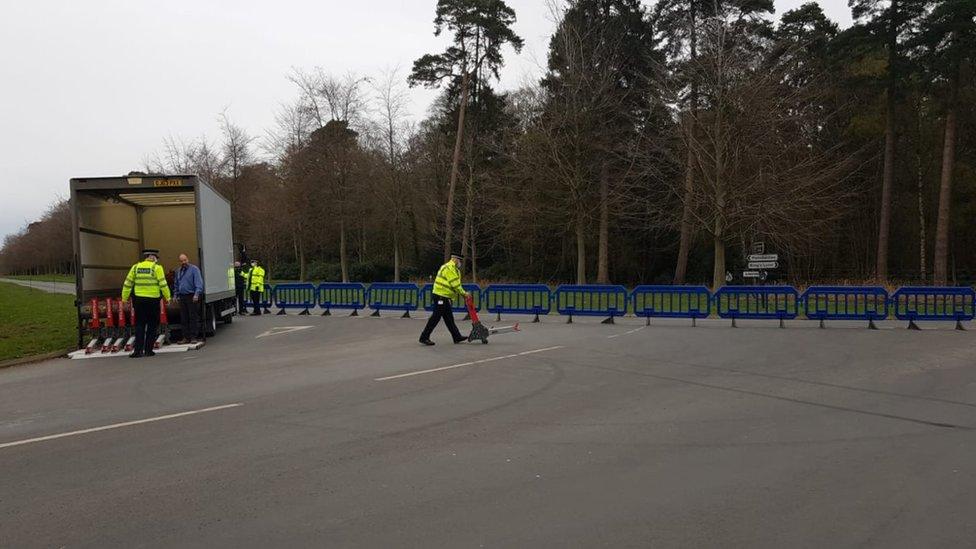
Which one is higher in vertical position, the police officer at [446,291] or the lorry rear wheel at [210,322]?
the police officer at [446,291]

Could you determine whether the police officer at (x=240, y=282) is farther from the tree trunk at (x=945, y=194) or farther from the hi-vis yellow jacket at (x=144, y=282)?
the tree trunk at (x=945, y=194)

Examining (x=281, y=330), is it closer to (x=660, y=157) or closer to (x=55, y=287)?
(x=660, y=157)

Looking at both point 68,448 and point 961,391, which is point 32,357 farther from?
point 961,391

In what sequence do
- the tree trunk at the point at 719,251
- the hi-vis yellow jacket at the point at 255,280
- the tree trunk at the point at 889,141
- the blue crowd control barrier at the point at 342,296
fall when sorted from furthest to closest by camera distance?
the tree trunk at the point at 889,141
the tree trunk at the point at 719,251
the hi-vis yellow jacket at the point at 255,280
the blue crowd control barrier at the point at 342,296

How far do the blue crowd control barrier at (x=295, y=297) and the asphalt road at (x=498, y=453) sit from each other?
10.7 meters

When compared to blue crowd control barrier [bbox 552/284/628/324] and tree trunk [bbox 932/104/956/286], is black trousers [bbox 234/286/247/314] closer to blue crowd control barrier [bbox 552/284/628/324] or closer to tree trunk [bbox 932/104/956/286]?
blue crowd control barrier [bbox 552/284/628/324]

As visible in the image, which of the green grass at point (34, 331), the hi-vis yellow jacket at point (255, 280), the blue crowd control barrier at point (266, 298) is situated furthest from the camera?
the blue crowd control barrier at point (266, 298)

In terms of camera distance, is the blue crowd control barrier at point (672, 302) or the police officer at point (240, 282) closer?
the blue crowd control barrier at point (672, 302)

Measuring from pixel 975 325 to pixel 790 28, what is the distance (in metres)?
26.5

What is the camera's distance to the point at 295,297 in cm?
2156

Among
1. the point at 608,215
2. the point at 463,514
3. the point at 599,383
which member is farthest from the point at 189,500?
the point at 608,215

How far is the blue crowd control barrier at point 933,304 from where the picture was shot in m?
15.4

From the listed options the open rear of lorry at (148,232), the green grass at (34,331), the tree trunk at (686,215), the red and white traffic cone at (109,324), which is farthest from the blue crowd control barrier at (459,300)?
the tree trunk at (686,215)

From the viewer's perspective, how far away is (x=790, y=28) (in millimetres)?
36656
